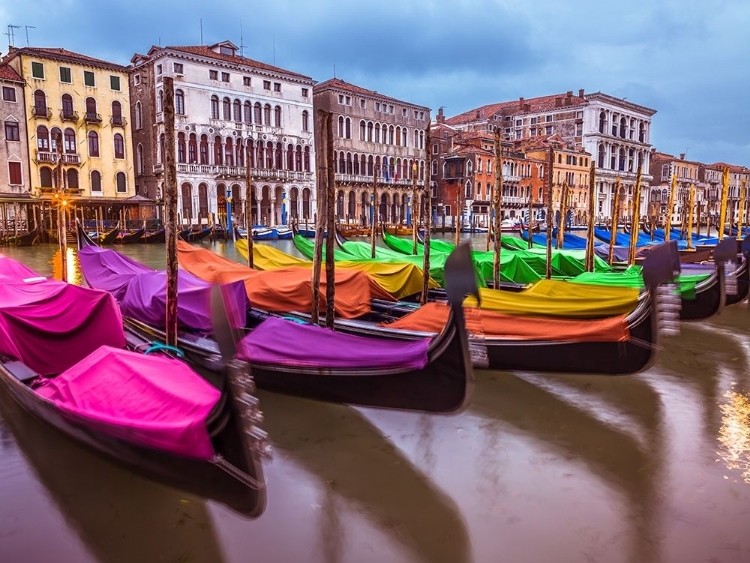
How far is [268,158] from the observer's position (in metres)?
25.3

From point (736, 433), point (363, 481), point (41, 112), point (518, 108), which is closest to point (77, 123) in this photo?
point (41, 112)

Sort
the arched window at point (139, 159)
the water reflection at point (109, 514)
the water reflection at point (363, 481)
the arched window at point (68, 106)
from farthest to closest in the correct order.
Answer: the arched window at point (139, 159) < the arched window at point (68, 106) < the water reflection at point (363, 481) < the water reflection at point (109, 514)

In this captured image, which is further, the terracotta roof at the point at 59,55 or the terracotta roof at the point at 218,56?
the terracotta roof at the point at 218,56

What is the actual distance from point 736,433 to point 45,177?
2225 cm

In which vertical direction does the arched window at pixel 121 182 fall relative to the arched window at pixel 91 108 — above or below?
below

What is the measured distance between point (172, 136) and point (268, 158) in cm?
2167

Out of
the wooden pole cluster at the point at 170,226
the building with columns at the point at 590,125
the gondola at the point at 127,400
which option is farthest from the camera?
the building with columns at the point at 590,125

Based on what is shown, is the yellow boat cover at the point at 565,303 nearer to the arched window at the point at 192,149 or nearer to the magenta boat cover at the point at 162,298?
the magenta boat cover at the point at 162,298

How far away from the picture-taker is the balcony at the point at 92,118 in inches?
810

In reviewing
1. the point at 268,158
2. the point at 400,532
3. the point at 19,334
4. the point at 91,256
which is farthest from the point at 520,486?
the point at 268,158

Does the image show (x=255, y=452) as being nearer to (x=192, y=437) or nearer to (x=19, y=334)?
(x=192, y=437)

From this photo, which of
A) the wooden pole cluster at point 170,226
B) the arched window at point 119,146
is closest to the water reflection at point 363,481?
the wooden pole cluster at point 170,226

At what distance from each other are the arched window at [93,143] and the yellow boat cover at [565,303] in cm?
2032

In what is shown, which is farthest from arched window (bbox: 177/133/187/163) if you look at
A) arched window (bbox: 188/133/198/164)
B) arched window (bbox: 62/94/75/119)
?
arched window (bbox: 62/94/75/119)
